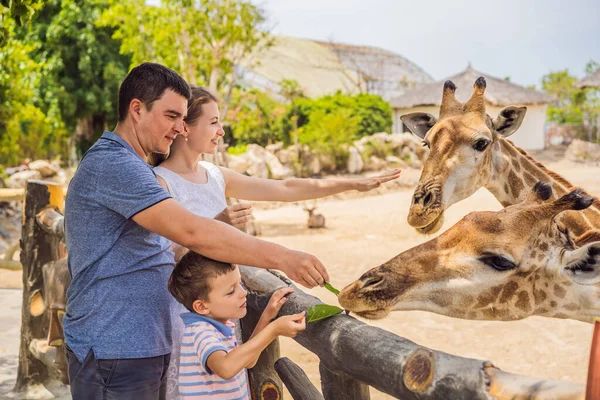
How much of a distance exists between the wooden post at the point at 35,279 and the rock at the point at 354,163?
18381 mm

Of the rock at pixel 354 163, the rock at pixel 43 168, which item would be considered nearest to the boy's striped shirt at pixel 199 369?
the rock at pixel 43 168

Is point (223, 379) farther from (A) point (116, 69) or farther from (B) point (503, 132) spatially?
(A) point (116, 69)

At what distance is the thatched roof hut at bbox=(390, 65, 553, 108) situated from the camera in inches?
1278

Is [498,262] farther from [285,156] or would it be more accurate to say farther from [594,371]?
[285,156]

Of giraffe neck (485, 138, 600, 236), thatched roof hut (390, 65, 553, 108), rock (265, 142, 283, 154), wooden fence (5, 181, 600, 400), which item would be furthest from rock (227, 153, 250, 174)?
giraffe neck (485, 138, 600, 236)

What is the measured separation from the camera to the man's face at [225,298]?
2.32 m

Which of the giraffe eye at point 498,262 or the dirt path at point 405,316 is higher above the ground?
the giraffe eye at point 498,262

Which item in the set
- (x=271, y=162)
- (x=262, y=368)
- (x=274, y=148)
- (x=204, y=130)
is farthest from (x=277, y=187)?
(x=274, y=148)

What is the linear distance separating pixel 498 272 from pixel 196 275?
49.3 inches

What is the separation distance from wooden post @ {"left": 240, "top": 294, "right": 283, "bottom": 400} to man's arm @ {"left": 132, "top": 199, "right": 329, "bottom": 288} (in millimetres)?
979

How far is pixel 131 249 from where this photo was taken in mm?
2305

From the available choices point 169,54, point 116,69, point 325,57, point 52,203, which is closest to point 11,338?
point 52,203

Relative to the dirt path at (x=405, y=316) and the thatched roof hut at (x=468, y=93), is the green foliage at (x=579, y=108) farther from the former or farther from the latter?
the dirt path at (x=405, y=316)

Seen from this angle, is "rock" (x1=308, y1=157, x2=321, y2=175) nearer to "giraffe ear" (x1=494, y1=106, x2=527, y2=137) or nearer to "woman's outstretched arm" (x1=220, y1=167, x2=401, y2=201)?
"giraffe ear" (x1=494, y1=106, x2=527, y2=137)
